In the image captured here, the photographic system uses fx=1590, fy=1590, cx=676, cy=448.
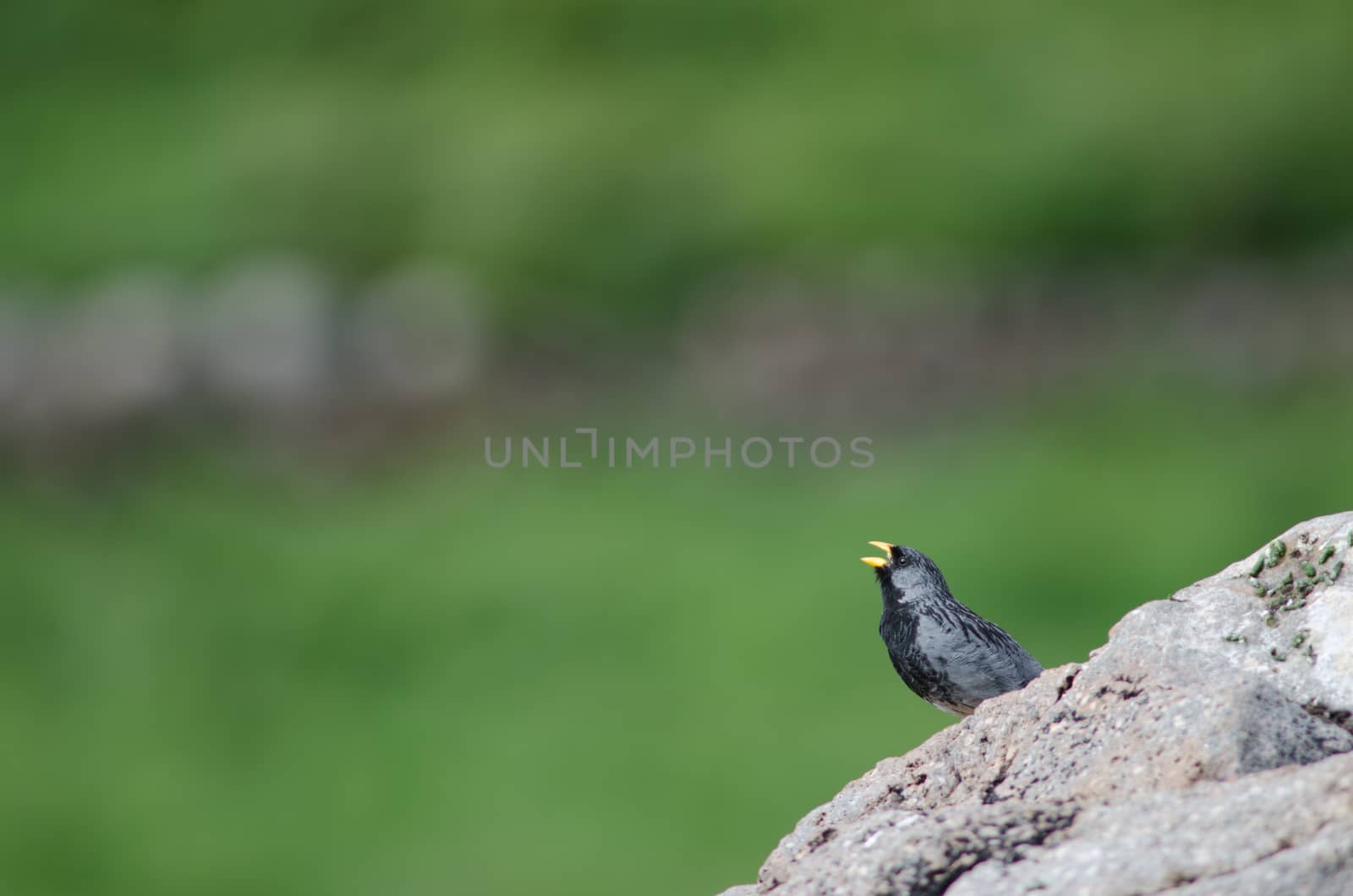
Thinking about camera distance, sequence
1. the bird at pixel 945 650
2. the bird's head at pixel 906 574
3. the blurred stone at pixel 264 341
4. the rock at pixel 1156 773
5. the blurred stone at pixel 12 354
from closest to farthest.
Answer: the rock at pixel 1156 773 < the bird at pixel 945 650 < the bird's head at pixel 906 574 < the blurred stone at pixel 264 341 < the blurred stone at pixel 12 354

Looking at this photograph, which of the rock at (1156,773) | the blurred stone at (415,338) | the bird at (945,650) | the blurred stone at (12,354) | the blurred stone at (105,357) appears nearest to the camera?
the rock at (1156,773)

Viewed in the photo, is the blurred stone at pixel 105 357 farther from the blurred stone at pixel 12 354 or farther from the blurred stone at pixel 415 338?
the blurred stone at pixel 415 338

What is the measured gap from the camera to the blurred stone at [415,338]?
10953mm

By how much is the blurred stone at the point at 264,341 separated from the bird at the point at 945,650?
780 cm

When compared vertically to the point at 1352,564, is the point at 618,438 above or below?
above

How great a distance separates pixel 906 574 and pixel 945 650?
1.04 ft

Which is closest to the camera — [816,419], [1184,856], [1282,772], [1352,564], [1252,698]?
[1184,856]

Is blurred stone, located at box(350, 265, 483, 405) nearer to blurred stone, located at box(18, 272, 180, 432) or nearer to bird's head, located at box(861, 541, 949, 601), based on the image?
blurred stone, located at box(18, 272, 180, 432)

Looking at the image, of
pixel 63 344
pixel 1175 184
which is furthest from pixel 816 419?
pixel 63 344

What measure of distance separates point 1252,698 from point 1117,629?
0.46 m

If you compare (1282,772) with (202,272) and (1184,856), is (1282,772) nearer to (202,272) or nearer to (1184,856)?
(1184,856)

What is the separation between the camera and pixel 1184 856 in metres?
2.30

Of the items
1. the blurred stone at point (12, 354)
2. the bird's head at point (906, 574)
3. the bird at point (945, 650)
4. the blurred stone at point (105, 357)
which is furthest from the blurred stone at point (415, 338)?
the bird at point (945, 650)

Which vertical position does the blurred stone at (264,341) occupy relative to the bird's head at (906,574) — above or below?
above
